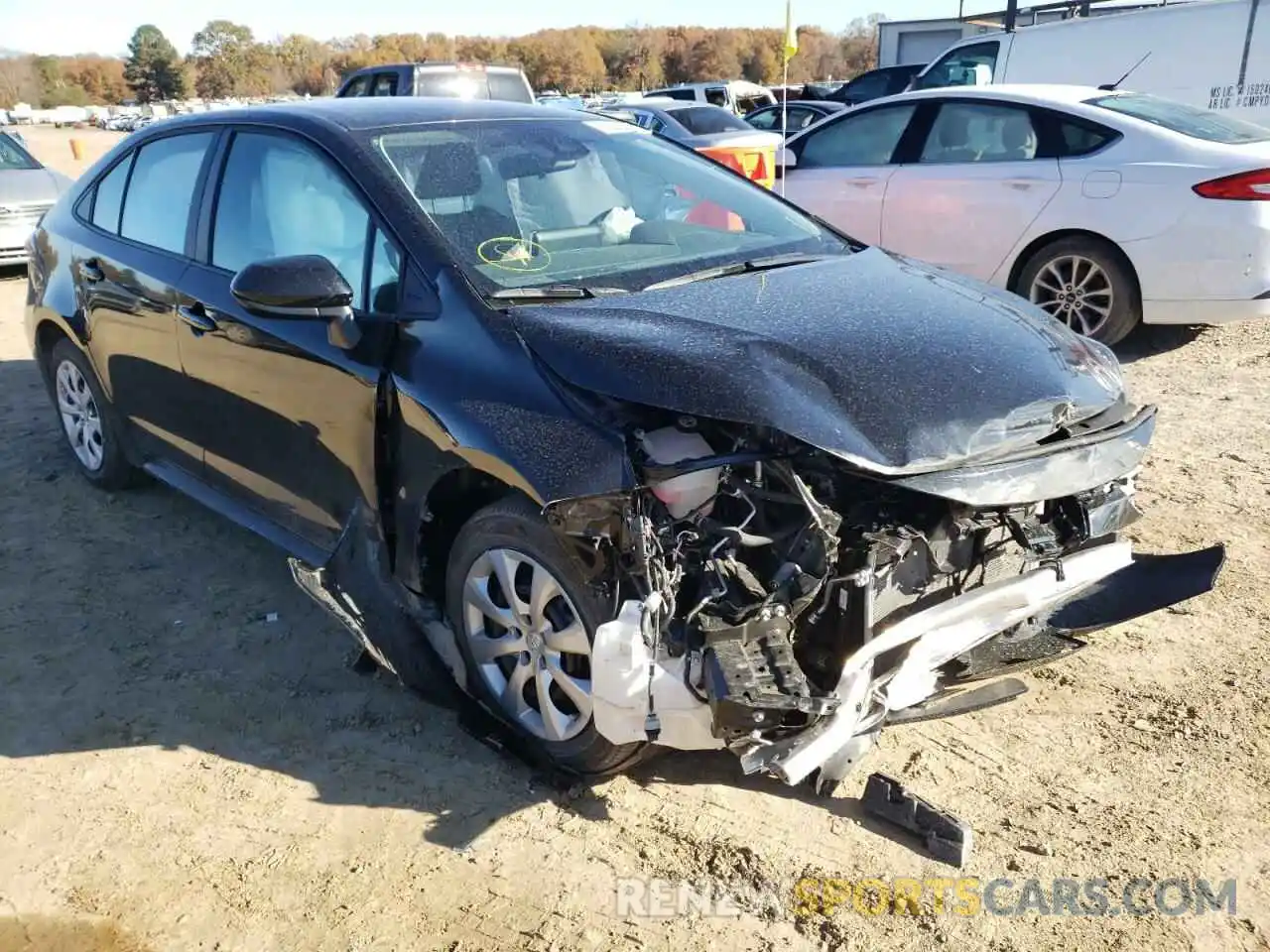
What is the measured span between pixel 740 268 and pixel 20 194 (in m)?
11.0

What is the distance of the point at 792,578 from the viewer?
2500 millimetres

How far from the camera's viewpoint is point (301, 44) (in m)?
116

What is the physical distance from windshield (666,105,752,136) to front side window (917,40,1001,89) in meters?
2.55

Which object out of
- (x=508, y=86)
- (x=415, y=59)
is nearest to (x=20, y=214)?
(x=508, y=86)

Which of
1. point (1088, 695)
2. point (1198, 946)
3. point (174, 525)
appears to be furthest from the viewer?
point (174, 525)

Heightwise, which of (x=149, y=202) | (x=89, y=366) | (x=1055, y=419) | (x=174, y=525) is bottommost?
(x=174, y=525)

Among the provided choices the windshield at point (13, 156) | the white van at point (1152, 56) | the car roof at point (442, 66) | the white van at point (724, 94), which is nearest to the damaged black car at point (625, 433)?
the car roof at point (442, 66)

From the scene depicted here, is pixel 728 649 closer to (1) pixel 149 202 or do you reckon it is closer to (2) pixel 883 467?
(2) pixel 883 467

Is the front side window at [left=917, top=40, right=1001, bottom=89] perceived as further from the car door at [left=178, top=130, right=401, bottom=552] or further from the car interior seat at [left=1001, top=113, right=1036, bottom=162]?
the car door at [left=178, top=130, right=401, bottom=552]

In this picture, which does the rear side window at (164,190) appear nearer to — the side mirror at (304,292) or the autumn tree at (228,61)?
the side mirror at (304,292)

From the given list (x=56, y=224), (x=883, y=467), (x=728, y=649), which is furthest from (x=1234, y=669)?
(x=56, y=224)

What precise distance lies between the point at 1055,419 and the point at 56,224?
4629 millimetres

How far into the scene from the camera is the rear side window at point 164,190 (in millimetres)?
4082

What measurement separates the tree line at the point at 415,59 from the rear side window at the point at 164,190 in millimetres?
79798
